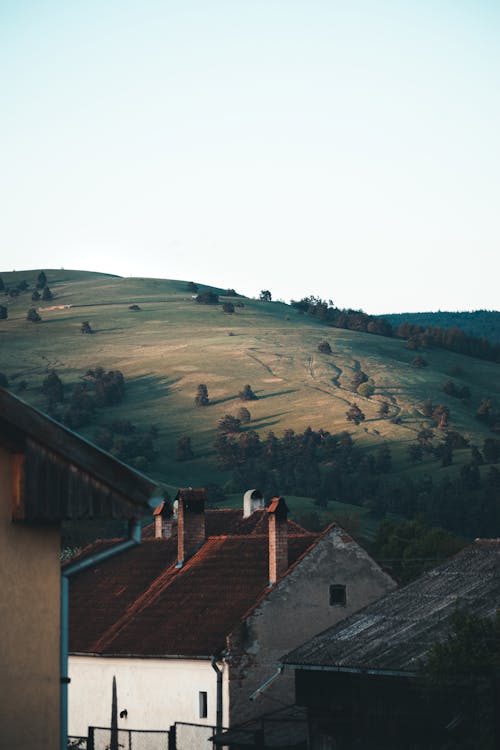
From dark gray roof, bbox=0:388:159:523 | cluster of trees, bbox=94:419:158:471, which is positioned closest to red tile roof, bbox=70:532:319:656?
dark gray roof, bbox=0:388:159:523

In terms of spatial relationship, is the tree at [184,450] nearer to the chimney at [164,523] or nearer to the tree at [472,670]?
the chimney at [164,523]

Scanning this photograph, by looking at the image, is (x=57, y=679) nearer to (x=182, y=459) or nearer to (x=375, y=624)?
(x=375, y=624)

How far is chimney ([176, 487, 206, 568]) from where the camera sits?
46.7 metres

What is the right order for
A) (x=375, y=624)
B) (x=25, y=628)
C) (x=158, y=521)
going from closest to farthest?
(x=25, y=628) < (x=375, y=624) < (x=158, y=521)

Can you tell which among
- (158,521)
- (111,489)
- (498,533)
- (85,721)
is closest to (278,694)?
(85,721)

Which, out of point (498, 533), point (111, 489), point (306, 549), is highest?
point (111, 489)

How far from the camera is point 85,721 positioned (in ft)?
141

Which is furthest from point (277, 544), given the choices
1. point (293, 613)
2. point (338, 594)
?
point (338, 594)

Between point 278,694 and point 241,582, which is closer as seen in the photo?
point 278,694

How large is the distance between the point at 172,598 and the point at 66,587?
34842 mm

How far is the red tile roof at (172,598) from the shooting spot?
1614 inches

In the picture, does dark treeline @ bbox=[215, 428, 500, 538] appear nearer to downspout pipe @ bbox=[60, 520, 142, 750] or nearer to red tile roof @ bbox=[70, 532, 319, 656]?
red tile roof @ bbox=[70, 532, 319, 656]

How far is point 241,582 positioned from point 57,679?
33.3m

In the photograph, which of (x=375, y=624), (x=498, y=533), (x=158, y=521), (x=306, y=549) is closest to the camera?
(x=375, y=624)
